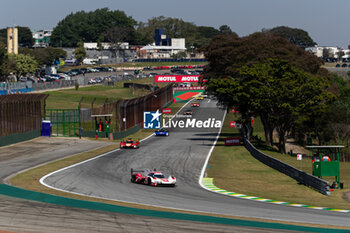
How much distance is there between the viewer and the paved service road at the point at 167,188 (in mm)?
23411

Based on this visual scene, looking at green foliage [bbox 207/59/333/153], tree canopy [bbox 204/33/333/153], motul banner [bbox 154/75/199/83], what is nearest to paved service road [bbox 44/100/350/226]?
green foliage [bbox 207/59/333/153]

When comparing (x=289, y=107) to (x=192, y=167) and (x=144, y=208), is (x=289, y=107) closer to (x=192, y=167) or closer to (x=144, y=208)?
(x=192, y=167)

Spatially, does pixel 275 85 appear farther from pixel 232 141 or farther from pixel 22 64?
pixel 22 64

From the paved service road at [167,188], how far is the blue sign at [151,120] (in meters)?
22.5

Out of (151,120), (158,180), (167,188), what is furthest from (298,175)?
(151,120)

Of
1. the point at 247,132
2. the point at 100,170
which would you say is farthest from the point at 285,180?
the point at 247,132

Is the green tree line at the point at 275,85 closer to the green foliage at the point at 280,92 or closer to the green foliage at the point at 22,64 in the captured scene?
the green foliage at the point at 280,92

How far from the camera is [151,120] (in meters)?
80.7

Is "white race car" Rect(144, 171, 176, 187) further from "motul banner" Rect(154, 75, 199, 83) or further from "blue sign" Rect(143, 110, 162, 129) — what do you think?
"motul banner" Rect(154, 75, 199, 83)

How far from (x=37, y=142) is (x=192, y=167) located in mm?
20269

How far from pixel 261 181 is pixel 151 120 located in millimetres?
46132

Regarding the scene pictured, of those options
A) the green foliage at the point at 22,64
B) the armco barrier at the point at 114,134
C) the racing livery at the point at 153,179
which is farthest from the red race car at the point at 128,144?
the green foliage at the point at 22,64

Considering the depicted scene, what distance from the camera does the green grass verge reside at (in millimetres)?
28891

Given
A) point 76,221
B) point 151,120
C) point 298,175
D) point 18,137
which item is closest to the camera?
point 76,221
